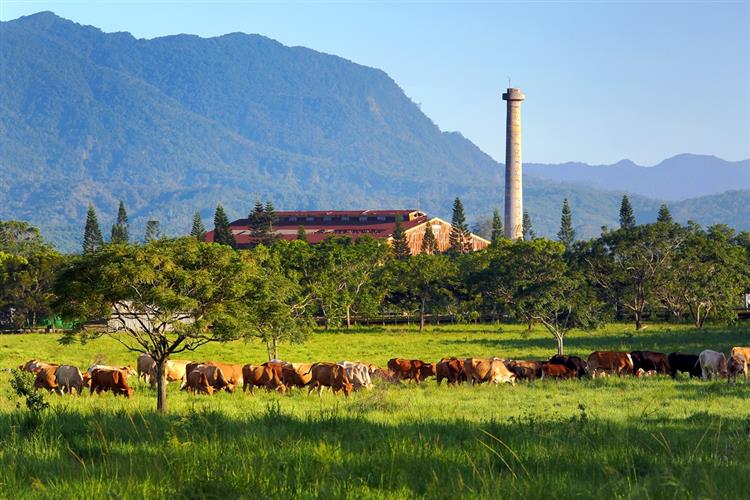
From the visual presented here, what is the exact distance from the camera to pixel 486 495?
25.6 ft

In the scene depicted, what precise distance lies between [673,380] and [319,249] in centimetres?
6380

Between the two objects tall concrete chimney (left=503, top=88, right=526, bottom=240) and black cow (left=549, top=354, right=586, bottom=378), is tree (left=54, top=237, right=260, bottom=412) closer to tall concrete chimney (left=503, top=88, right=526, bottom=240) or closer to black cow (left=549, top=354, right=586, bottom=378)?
black cow (left=549, top=354, right=586, bottom=378)

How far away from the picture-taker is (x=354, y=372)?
3578 centimetres

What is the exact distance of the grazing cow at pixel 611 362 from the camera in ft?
135

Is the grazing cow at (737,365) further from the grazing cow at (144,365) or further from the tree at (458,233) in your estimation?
the tree at (458,233)

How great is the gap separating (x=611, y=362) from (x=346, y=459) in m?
33.5

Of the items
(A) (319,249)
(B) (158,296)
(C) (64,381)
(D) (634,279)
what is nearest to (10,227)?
(A) (319,249)

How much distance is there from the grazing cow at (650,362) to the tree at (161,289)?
21.1 m

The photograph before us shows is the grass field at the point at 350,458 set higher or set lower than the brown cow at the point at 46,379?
higher

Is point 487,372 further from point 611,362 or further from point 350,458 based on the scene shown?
point 350,458

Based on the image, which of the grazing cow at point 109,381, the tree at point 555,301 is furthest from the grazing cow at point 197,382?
the tree at point 555,301

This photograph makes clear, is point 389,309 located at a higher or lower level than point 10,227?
lower

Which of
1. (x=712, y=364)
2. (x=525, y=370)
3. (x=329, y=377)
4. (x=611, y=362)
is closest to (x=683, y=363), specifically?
(x=712, y=364)

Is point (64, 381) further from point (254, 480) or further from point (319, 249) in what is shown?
point (319, 249)
